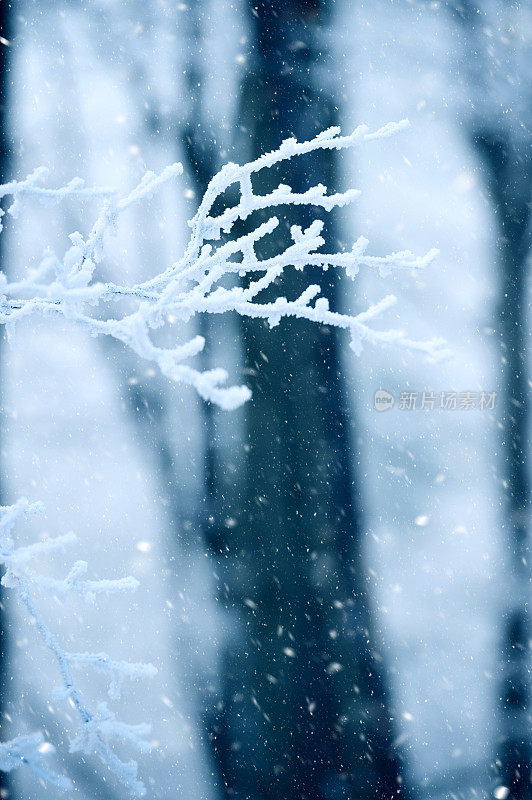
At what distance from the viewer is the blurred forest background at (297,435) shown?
4.39m

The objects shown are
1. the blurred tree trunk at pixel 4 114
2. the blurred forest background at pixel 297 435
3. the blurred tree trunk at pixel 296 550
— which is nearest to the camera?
the blurred tree trunk at pixel 4 114

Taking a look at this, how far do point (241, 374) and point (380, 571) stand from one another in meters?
2.15

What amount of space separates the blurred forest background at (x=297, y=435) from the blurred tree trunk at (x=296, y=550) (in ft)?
0.06

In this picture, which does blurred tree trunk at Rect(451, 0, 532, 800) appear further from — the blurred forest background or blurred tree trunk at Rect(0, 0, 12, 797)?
blurred tree trunk at Rect(0, 0, 12, 797)

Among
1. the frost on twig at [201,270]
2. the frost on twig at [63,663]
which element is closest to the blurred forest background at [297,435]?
the frost on twig at [201,270]

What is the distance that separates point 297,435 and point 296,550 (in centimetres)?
78

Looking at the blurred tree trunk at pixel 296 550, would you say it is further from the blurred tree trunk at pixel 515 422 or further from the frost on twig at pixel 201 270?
Result: the frost on twig at pixel 201 270

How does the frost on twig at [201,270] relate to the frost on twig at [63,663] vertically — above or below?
above

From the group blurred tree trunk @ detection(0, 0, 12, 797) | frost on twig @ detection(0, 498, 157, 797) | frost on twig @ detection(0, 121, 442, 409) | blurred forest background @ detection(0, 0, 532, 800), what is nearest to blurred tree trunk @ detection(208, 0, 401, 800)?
blurred forest background @ detection(0, 0, 532, 800)

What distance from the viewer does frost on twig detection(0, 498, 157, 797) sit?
5.72 feet

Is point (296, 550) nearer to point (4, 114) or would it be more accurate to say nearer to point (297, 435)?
point (297, 435)

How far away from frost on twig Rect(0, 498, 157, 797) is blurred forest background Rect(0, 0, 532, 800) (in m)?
2.42

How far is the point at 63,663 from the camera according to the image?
2014 mm

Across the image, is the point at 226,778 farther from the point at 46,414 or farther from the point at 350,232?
the point at 350,232
